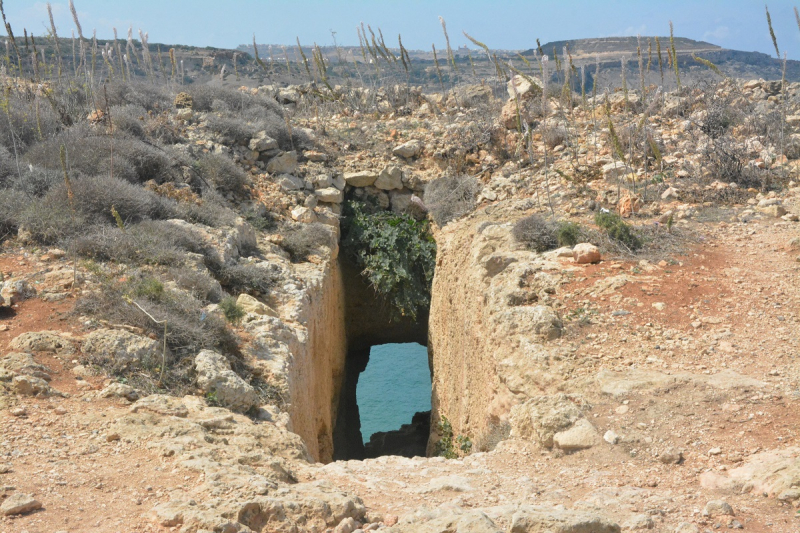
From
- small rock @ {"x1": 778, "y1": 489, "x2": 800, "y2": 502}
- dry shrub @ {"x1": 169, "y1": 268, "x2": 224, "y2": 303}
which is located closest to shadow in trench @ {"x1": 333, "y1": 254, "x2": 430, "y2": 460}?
dry shrub @ {"x1": 169, "y1": 268, "x2": 224, "y2": 303}

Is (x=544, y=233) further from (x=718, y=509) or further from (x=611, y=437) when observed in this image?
(x=718, y=509)

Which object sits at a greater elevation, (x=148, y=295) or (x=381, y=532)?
(x=148, y=295)

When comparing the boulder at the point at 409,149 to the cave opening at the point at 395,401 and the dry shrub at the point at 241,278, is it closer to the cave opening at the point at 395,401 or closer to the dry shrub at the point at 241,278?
the cave opening at the point at 395,401

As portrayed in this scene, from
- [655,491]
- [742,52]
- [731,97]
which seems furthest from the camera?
[742,52]

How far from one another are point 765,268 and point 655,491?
4.08 metres

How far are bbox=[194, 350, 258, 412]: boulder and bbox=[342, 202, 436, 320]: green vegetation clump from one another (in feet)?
21.9

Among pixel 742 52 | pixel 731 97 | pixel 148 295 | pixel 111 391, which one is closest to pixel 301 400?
pixel 148 295

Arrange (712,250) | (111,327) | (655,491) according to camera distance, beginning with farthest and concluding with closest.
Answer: (712,250) → (111,327) → (655,491)

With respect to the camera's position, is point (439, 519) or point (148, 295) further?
point (148, 295)

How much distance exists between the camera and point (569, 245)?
7.86m

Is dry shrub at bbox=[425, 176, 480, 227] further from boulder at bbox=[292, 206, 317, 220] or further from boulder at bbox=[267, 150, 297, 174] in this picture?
boulder at bbox=[267, 150, 297, 174]

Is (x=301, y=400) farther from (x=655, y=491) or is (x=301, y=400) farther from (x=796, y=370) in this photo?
(x=796, y=370)

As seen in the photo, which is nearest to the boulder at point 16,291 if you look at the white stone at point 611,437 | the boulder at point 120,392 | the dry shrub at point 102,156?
the boulder at point 120,392

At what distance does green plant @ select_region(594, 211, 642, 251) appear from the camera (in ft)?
24.8
